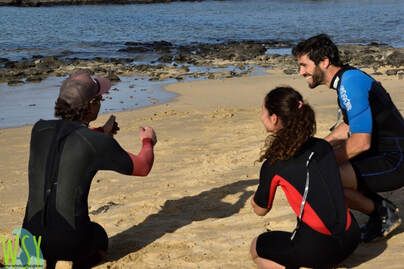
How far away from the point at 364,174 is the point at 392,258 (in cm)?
61

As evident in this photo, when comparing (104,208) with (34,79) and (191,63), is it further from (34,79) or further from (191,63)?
(191,63)

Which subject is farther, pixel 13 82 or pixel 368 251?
pixel 13 82

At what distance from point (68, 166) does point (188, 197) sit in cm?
227

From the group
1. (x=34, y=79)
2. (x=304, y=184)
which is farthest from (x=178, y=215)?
(x=34, y=79)

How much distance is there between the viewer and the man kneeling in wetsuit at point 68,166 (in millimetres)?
4031

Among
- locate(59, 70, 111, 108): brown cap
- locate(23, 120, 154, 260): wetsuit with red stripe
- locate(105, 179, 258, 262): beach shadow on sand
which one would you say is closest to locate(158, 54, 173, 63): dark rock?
locate(105, 179, 258, 262): beach shadow on sand

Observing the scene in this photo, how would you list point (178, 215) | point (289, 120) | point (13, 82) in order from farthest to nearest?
point (13, 82) < point (178, 215) < point (289, 120)

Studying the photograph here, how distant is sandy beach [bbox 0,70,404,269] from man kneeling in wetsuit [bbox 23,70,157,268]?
0.58m

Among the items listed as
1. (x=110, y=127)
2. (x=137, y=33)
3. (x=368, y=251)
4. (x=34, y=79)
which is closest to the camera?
(x=368, y=251)

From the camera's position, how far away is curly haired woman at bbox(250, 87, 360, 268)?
12.3 ft

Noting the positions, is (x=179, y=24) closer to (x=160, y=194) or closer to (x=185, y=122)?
(x=185, y=122)

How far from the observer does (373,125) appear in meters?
4.58

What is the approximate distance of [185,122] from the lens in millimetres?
10141

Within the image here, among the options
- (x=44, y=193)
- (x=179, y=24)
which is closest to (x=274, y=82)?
(x=44, y=193)
